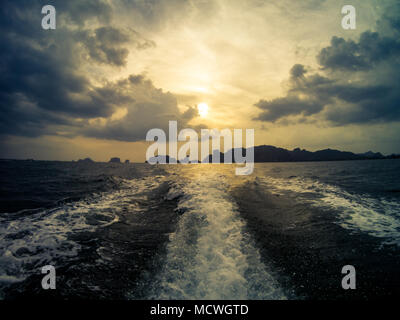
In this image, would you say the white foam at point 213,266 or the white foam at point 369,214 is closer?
the white foam at point 213,266

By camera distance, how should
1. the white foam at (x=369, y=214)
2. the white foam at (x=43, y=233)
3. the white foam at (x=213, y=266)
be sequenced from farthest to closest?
the white foam at (x=369, y=214)
the white foam at (x=43, y=233)
the white foam at (x=213, y=266)

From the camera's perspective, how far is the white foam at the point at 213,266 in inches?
142

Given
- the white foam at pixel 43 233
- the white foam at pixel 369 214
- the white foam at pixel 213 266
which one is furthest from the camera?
the white foam at pixel 369 214

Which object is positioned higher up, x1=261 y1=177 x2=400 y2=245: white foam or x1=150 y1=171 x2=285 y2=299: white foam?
x1=261 y1=177 x2=400 y2=245: white foam

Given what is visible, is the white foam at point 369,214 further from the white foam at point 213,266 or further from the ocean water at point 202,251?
the white foam at point 213,266

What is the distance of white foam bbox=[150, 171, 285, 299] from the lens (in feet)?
11.9

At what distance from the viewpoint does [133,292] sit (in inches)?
141

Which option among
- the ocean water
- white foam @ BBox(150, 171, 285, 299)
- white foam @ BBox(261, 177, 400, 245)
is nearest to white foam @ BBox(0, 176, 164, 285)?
the ocean water

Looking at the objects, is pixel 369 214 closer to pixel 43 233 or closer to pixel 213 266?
pixel 213 266

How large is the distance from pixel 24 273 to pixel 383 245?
986 cm

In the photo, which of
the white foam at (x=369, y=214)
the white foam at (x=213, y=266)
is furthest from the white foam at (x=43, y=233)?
the white foam at (x=369, y=214)

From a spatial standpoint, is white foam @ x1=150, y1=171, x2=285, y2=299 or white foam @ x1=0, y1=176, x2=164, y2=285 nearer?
white foam @ x1=150, y1=171, x2=285, y2=299

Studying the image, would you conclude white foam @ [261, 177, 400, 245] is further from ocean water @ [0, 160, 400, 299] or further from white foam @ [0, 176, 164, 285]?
white foam @ [0, 176, 164, 285]
